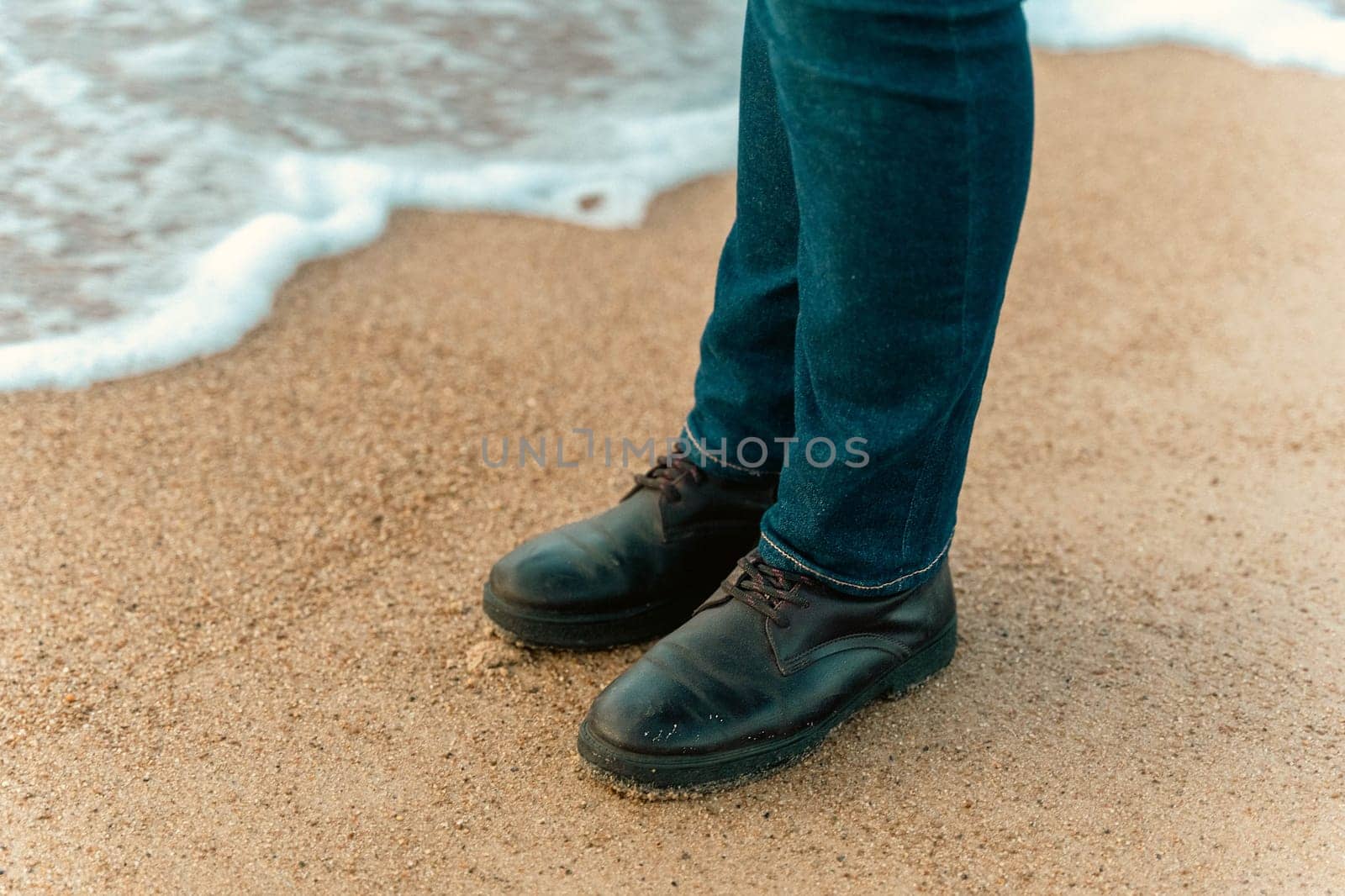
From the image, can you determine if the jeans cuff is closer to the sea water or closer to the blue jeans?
the blue jeans

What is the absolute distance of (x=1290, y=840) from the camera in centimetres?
117

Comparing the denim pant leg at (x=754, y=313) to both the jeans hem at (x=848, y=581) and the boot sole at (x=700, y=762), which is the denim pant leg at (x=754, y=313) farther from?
the boot sole at (x=700, y=762)

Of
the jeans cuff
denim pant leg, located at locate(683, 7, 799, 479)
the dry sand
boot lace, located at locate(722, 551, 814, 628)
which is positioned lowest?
the dry sand

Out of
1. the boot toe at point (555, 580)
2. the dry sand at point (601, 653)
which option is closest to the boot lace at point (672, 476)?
the boot toe at point (555, 580)

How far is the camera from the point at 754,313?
1360 mm

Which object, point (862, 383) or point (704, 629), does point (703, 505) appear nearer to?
point (704, 629)

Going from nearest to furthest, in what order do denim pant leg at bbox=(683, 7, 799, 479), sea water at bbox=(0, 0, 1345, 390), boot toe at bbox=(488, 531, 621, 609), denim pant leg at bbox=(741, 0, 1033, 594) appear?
denim pant leg at bbox=(741, 0, 1033, 594), denim pant leg at bbox=(683, 7, 799, 479), boot toe at bbox=(488, 531, 621, 609), sea water at bbox=(0, 0, 1345, 390)

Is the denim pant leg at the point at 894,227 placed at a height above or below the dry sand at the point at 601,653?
above

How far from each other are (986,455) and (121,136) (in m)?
2.36

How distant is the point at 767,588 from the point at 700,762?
0.21 meters

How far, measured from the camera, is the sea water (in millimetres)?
2324

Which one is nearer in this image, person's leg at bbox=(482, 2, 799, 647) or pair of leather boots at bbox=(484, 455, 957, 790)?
pair of leather boots at bbox=(484, 455, 957, 790)

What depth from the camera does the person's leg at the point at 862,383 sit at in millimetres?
990

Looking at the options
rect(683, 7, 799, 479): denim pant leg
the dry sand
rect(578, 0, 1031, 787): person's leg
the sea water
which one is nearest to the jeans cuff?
rect(683, 7, 799, 479): denim pant leg
